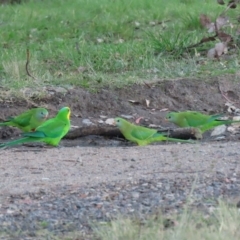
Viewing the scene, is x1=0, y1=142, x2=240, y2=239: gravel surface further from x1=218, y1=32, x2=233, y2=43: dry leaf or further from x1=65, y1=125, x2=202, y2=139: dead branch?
x1=218, y1=32, x2=233, y2=43: dry leaf

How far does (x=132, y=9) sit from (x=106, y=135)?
6.15 metres

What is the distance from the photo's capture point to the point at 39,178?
5047 mm

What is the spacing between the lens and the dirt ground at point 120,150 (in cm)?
498

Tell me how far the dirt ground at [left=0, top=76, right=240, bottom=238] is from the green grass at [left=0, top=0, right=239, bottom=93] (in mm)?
286

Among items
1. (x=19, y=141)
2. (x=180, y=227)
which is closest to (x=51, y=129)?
(x=19, y=141)

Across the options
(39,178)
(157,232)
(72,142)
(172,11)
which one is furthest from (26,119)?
(172,11)

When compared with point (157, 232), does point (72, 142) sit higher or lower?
lower

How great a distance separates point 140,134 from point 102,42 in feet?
14.9

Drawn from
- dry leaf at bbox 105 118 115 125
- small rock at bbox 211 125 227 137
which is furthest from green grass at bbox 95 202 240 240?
dry leaf at bbox 105 118 115 125

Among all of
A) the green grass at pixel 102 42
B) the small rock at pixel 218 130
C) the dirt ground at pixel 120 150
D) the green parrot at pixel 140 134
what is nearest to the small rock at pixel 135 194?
the dirt ground at pixel 120 150

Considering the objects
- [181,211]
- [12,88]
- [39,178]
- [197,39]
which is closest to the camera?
[181,211]

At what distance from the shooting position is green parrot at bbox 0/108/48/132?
664 centimetres

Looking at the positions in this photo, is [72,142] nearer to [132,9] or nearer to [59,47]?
[59,47]

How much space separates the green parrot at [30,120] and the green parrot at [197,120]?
1106 millimetres
